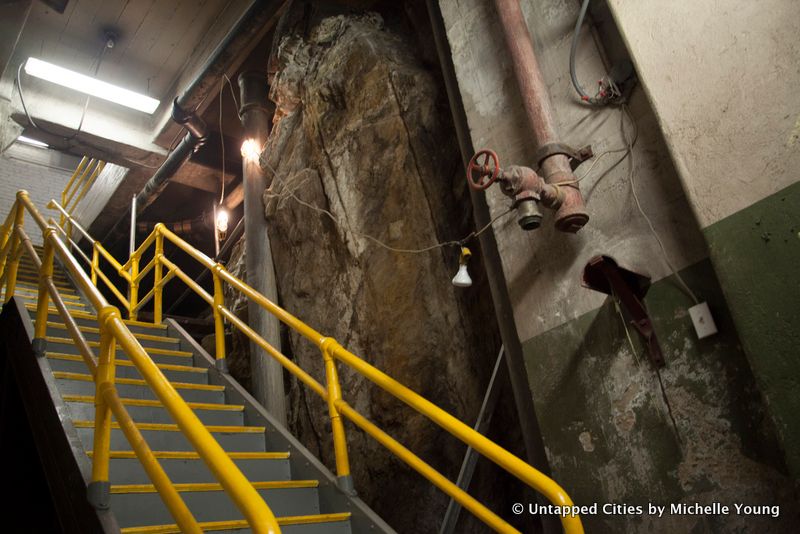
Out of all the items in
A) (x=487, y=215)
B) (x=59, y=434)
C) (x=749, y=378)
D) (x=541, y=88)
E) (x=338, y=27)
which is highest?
(x=338, y=27)

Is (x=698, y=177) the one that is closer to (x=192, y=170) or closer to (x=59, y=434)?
(x=59, y=434)

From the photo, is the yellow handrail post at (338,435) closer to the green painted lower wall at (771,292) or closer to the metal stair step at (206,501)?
the metal stair step at (206,501)

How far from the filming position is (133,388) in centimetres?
368

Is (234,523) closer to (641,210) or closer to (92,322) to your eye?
(641,210)

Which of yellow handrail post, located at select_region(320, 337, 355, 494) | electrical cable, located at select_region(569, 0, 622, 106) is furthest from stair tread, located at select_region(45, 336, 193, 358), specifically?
electrical cable, located at select_region(569, 0, 622, 106)

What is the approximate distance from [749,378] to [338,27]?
16.7ft

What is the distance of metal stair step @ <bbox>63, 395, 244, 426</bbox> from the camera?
3.18 m

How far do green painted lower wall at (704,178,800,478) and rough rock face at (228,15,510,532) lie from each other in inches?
89.4

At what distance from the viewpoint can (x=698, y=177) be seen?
2.10 meters

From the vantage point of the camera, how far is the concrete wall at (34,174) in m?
12.5

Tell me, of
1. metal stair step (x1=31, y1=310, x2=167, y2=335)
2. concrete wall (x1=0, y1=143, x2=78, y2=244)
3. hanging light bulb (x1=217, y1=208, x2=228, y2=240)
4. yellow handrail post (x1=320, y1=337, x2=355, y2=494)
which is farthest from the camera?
concrete wall (x1=0, y1=143, x2=78, y2=244)

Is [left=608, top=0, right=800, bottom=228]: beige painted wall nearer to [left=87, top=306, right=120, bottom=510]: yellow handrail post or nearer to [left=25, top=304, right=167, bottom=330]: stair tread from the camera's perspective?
[left=87, top=306, right=120, bottom=510]: yellow handrail post

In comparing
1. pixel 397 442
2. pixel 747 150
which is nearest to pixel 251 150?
pixel 397 442

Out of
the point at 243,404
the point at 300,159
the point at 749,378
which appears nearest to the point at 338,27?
the point at 300,159
